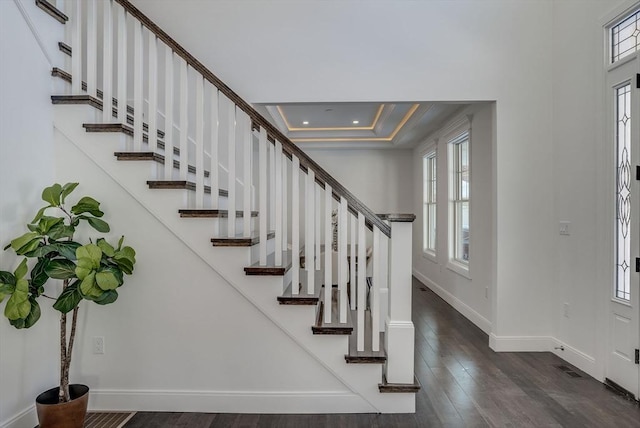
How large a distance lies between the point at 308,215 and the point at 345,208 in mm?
259

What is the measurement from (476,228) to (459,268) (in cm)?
76

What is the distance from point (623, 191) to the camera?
265 cm

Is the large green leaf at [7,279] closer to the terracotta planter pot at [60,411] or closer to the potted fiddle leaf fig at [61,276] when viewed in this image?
the potted fiddle leaf fig at [61,276]

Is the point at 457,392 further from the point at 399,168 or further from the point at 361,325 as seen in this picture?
the point at 399,168

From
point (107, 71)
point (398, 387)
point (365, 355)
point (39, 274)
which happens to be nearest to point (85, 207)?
point (39, 274)

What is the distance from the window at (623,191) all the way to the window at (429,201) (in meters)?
3.75

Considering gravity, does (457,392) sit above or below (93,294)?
below

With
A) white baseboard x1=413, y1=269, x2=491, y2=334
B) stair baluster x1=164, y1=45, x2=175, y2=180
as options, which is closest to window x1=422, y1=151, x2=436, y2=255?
white baseboard x1=413, y1=269, x2=491, y2=334

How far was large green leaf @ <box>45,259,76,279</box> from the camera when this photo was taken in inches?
76.6

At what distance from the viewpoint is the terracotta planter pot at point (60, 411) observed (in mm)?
1959

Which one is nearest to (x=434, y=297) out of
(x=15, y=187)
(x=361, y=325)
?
(x=361, y=325)

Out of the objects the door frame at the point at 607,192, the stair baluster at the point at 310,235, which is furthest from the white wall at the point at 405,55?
the stair baluster at the point at 310,235

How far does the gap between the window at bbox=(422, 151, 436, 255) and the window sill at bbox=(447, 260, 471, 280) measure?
1332 mm

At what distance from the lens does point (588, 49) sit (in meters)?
2.90
